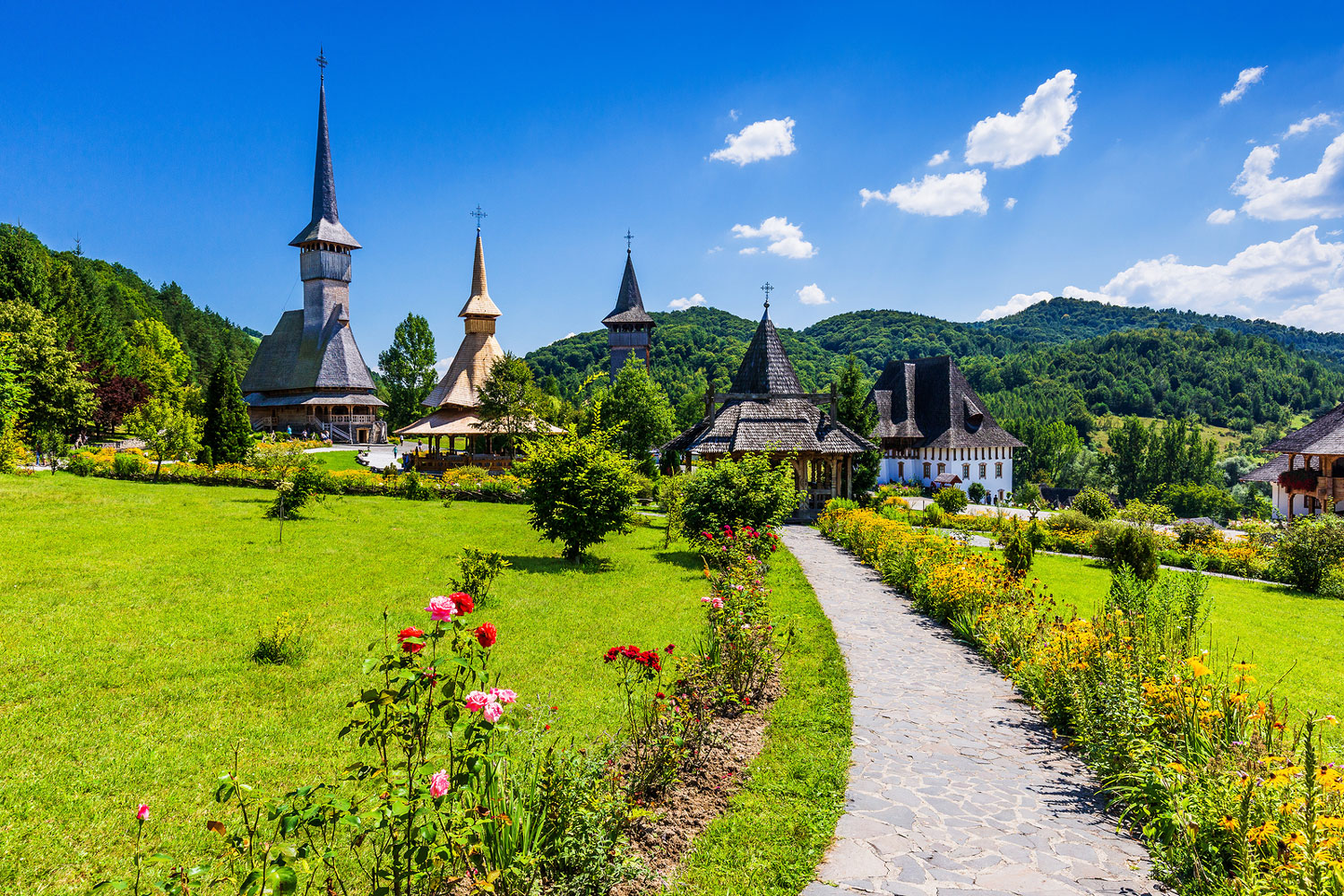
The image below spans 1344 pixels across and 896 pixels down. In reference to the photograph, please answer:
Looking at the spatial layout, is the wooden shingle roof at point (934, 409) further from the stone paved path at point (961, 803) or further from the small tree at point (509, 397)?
the stone paved path at point (961, 803)

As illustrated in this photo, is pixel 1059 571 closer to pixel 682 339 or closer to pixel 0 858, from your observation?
pixel 0 858

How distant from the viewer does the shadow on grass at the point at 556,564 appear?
38.7 ft

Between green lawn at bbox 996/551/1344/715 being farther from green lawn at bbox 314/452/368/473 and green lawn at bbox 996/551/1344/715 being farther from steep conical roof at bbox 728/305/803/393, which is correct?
green lawn at bbox 314/452/368/473

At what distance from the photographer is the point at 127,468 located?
19891 mm

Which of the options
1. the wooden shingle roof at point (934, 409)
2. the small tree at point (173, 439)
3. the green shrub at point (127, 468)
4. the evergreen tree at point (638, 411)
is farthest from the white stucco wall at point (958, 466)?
the green shrub at point (127, 468)

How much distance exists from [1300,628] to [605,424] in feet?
89.2

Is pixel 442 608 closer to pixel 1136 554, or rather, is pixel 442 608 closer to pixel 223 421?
pixel 1136 554

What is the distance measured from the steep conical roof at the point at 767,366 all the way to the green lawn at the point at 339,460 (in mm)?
17218

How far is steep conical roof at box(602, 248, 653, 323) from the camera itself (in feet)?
179

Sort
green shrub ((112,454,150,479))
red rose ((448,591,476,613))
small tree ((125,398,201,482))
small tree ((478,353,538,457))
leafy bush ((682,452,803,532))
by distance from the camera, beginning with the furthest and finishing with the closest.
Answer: small tree ((478,353,538,457)) → small tree ((125,398,201,482)) → green shrub ((112,454,150,479)) → leafy bush ((682,452,803,532)) → red rose ((448,591,476,613))

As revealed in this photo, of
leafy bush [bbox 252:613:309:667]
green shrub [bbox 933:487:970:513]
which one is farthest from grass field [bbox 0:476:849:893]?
green shrub [bbox 933:487:970:513]

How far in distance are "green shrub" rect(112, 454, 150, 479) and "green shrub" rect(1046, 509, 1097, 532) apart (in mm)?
29169

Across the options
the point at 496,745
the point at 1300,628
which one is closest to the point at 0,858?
the point at 496,745

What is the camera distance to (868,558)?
14328 millimetres
